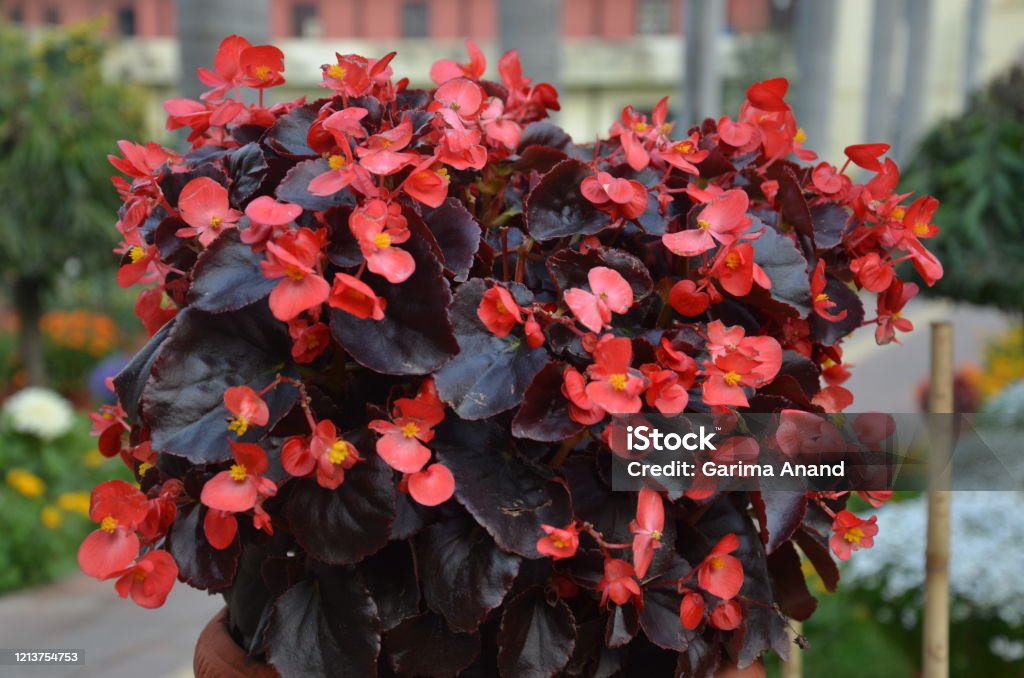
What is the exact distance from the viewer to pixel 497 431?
0.90 m

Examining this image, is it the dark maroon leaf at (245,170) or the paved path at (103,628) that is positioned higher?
the dark maroon leaf at (245,170)

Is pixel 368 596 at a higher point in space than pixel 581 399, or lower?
lower

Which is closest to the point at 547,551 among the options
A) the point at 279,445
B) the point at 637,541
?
the point at 637,541

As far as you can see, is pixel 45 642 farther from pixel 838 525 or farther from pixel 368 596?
pixel 838 525

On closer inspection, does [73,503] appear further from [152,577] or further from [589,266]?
[589,266]

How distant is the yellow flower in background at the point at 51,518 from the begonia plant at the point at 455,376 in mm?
2907

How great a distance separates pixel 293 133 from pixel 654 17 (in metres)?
24.7

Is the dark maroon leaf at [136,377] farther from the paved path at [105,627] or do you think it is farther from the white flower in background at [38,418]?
the white flower in background at [38,418]

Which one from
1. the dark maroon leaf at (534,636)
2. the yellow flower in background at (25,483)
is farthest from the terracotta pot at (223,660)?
the yellow flower in background at (25,483)

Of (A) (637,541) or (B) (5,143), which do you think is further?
(B) (5,143)

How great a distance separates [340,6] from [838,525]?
24447 millimetres

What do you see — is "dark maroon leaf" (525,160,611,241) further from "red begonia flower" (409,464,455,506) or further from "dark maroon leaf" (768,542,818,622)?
"dark maroon leaf" (768,542,818,622)

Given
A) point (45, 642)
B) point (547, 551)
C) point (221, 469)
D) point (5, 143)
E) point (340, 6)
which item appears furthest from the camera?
point (340, 6)

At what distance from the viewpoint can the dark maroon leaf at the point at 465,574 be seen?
2.76 feet
